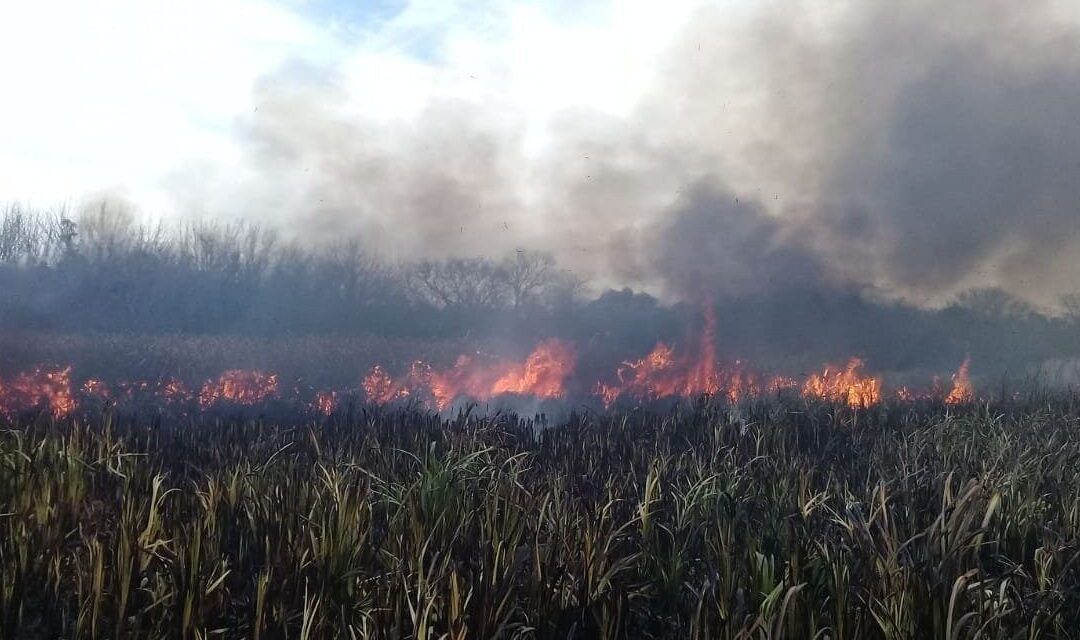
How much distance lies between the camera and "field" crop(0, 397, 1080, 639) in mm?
3596

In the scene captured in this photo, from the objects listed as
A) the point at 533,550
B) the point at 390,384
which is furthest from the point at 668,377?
the point at 533,550

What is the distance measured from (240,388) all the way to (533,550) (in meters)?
17.2

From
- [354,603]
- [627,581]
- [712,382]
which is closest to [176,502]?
[354,603]

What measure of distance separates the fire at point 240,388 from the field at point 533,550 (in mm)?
10328

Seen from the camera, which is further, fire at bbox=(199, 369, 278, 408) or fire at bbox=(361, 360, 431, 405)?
fire at bbox=(361, 360, 431, 405)

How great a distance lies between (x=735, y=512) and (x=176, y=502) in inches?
154

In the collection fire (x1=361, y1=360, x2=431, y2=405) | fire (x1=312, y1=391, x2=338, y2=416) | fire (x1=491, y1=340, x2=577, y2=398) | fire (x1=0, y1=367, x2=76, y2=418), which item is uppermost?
fire (x1=491, y1=340, x2=577, y2=398)

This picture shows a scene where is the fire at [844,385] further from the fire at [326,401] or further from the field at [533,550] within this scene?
the fire at [326,401]

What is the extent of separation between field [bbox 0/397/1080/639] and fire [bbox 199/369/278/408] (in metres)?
10.3

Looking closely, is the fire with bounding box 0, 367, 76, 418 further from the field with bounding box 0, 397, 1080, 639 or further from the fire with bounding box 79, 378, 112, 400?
the field with bounding box 0, 397, 1080, 639

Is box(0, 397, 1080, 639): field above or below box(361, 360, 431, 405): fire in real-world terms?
below

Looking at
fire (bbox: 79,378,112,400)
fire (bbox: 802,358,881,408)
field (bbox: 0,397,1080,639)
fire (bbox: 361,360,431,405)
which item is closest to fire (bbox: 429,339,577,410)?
fire (bbox: 361,360,431,405)

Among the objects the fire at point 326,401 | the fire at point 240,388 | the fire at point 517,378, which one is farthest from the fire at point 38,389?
the fire at point 517,378

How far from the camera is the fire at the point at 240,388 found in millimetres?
18203
